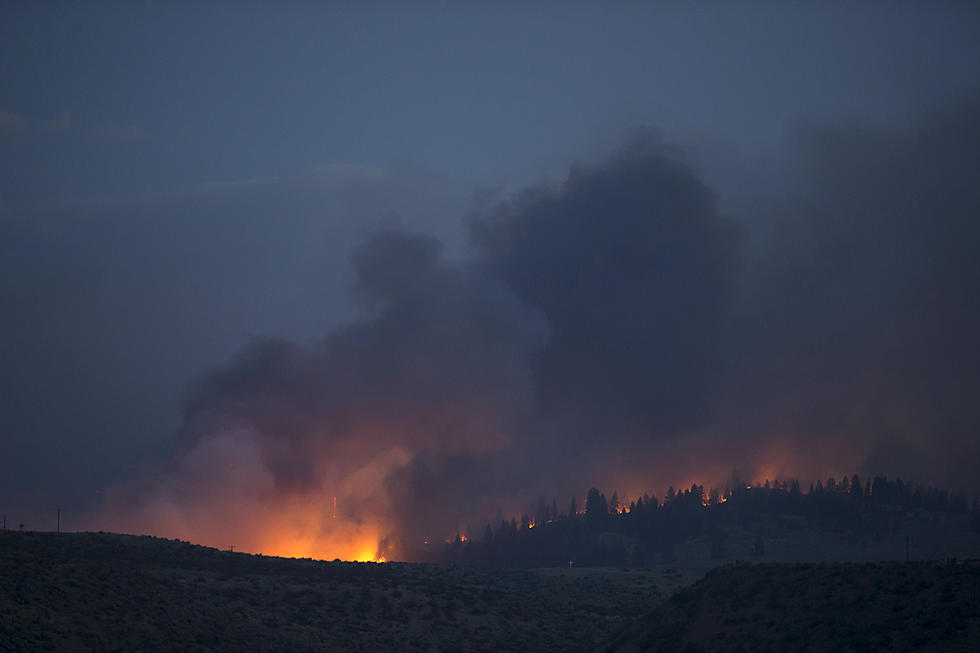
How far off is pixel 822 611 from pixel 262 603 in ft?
160

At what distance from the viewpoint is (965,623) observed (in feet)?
144

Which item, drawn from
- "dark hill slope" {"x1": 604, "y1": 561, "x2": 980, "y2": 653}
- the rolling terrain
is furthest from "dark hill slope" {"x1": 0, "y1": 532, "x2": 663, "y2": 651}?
"dark hill slope" {"x1": 604, "y1": 561, "x2": 980, "y2": 653}

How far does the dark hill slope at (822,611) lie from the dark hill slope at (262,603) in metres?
9.92

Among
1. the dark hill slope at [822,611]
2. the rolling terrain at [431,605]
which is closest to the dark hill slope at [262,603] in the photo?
the rolling terrain at [431,605]

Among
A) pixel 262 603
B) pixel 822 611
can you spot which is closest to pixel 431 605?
pixel 262 603

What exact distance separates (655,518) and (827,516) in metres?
36.1

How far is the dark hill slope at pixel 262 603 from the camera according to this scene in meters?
61.7

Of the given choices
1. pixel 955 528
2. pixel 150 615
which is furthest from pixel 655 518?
pixel 150 615

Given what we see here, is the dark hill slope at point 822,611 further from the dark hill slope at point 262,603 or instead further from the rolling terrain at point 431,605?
the dark hill slope at point 262,603

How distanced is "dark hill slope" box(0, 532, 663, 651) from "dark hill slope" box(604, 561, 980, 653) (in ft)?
32.5

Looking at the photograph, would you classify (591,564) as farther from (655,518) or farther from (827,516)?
(827,516)

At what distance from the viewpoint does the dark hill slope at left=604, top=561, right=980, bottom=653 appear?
150 ft

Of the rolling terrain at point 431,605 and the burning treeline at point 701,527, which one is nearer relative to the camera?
the rolling terrain at point 431,605

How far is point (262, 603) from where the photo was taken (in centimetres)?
7950
